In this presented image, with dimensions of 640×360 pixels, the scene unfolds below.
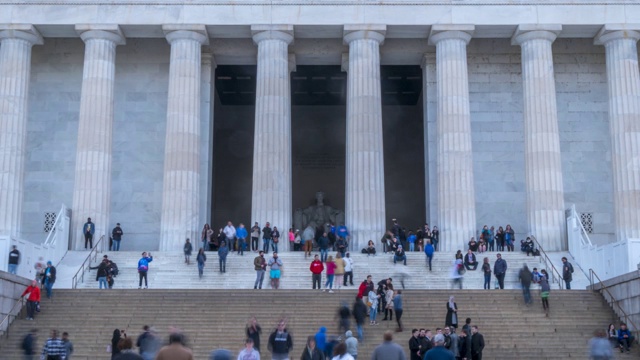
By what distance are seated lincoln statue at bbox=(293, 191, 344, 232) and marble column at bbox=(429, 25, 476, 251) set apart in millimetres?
16161

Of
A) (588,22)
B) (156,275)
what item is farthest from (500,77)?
(156,275)

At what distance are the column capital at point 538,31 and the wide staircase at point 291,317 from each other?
1726 cm

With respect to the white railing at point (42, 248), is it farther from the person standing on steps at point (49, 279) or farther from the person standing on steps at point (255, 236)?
the person standing on steps at point (255, 236)

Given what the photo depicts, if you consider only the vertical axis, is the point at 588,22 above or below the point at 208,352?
above

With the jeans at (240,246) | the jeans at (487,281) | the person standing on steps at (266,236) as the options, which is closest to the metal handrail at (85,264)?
the jeans at (240,246)

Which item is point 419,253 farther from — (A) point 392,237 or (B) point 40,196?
(B) point 40,196

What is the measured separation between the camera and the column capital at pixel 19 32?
161 ft

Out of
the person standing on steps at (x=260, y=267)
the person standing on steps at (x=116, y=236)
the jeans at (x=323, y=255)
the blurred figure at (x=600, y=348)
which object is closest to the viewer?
the blurred figure at (x=600, y=348)

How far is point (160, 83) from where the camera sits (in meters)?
52.9

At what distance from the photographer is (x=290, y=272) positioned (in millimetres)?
42750

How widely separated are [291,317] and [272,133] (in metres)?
16.5

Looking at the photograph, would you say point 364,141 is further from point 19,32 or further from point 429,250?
point 19,32

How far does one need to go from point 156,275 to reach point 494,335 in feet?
56.2

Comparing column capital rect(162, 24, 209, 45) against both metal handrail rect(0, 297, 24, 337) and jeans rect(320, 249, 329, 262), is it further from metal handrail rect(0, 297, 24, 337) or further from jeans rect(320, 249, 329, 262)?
metal handrail rect(0, 297, 24, 337)
